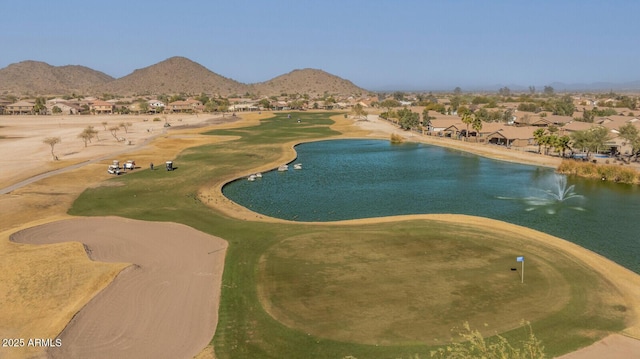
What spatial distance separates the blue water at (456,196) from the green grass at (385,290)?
28.8 feet

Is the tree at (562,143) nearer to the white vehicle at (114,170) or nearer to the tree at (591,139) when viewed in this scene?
the tree at (591,139)

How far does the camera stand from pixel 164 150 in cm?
10781

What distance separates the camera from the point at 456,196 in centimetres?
6525

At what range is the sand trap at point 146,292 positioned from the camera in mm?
25859

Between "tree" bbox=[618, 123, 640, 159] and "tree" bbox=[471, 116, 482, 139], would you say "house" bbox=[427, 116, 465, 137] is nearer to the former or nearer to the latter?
"tree" bbox=[471, 116, 482, 139]

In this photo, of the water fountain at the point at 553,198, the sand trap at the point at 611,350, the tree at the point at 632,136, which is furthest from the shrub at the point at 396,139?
the sand trap at the point at 611,350

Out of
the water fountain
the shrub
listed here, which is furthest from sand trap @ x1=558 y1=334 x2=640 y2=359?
the shrub

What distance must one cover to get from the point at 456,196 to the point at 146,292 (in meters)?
47.8

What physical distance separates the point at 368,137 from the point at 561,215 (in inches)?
3566

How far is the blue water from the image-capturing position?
50.1 m

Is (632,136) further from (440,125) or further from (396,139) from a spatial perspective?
(440,125)

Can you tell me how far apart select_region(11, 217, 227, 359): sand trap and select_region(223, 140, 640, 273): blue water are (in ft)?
55.8

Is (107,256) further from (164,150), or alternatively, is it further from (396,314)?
(164,150)

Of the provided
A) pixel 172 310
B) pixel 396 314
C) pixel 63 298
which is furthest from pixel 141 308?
pixel 396 314
